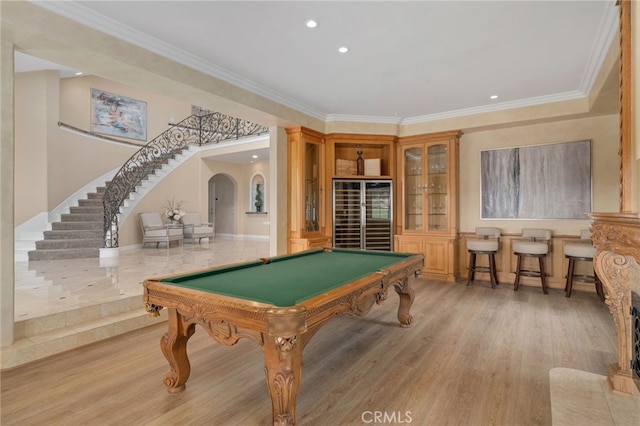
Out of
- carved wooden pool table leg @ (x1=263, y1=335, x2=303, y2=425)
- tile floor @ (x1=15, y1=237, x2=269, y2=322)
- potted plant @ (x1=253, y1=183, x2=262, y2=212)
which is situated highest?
potted plant @ (x1=253, y1=183, x2=262, y2=212)

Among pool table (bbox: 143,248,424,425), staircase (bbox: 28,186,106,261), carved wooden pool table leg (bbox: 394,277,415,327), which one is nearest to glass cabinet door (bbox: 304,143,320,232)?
carved wooden pool table leg (bbox: 394,277,415,327)

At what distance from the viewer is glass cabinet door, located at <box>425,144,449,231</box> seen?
235 inches

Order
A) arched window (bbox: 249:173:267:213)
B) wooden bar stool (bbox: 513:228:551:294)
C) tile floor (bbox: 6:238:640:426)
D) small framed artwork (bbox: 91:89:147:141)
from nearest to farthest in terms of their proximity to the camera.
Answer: tile floor (bbox: 6:238:640:426)
wooden bar stool (bbox: 513:228:551:294)
small framed artwork (bbox: 91:89:147:141)
arched window (bbox: 249:173:267:213)

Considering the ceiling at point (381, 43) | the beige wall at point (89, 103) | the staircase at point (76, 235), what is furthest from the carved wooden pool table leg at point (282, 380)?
the staircase at point (76, 235)

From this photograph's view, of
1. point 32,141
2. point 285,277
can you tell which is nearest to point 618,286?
point 285,277

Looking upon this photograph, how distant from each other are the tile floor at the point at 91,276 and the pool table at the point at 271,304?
77.5 inches

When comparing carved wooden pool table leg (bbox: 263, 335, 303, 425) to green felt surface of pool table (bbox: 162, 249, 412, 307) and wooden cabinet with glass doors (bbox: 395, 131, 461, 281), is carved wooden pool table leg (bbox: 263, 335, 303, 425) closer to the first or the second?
green felt surface of pool table (bbox: 162, 249, 412, 307)

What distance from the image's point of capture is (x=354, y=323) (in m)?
3.67

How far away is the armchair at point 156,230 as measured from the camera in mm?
8680

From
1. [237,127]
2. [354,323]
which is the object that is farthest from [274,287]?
[237,127]

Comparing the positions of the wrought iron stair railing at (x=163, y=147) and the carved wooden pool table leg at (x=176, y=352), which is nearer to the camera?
the carved wooden pool table leg at (x=176, y=352)

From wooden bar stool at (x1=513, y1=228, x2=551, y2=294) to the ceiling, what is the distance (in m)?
2.09

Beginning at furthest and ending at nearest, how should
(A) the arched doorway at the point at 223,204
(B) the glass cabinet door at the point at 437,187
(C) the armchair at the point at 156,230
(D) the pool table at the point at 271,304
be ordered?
(A) the arched doorway at the point at 223,204
(C) the armchair at the point at 156,230
(B) the glass cabinet door at the point at 437,187
(D) the pool table at the point at 271,304

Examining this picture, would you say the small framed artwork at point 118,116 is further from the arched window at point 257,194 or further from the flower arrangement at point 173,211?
the arched window at point 257,194
